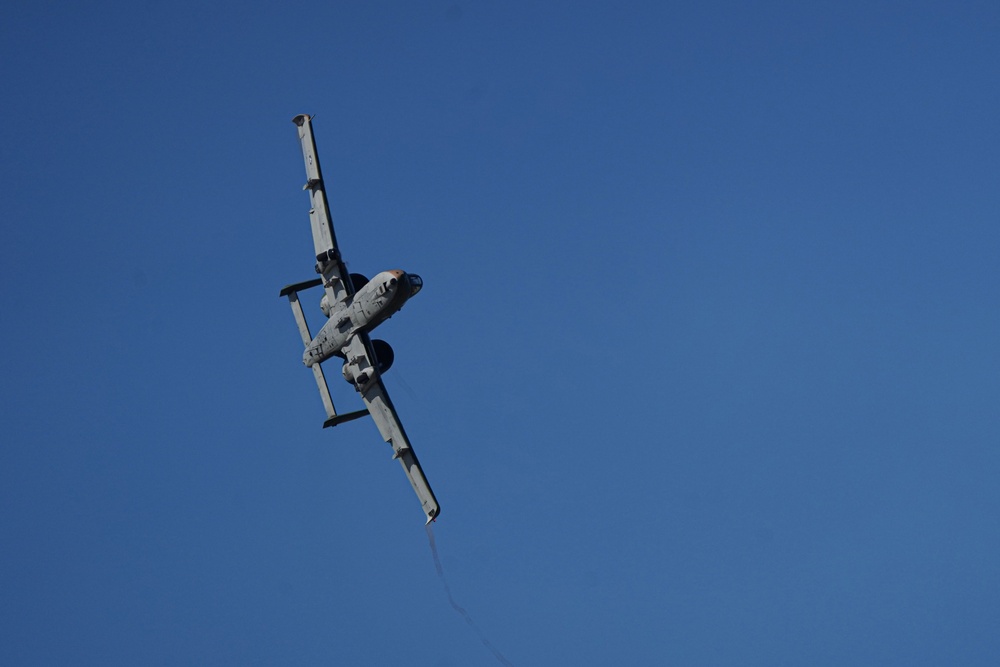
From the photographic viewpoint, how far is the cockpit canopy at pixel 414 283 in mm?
98925

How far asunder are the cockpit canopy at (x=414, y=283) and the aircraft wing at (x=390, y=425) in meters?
6.08

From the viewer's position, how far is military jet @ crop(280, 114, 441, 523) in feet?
329

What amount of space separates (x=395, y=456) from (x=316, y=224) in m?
18.3

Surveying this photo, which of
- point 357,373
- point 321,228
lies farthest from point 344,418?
point 321,228

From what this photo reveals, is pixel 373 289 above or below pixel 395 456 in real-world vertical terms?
above

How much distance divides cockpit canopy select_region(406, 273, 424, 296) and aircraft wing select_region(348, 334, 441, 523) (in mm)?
6079

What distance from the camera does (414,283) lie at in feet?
325

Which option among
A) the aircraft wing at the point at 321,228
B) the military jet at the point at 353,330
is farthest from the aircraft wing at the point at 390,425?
the aircraft wing at the point at 321,228

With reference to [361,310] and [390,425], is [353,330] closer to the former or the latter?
[361,310]

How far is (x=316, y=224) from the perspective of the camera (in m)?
105

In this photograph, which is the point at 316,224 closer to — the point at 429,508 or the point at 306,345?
the point at 306,345

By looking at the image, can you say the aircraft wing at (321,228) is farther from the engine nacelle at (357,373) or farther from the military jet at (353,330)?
the engine nacelle at (357,373)

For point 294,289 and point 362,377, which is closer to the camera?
point 362,377

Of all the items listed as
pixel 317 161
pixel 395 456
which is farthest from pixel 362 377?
pixel 317 161
